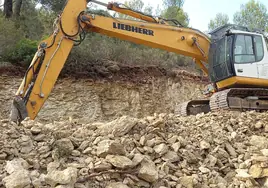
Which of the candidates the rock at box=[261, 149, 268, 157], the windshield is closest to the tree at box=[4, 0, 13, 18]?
the windshield

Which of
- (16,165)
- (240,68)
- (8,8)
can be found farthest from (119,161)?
(8,8)

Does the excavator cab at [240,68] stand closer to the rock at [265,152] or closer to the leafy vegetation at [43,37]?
the rock at [265,152]

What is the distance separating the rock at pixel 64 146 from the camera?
4078mm

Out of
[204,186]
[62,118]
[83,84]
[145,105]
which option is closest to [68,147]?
[204,186]

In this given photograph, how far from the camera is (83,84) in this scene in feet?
38.2

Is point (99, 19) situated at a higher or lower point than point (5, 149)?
higher

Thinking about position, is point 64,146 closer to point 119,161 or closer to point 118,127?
point 119,161

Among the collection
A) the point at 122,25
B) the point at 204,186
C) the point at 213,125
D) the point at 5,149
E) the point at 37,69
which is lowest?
the point at 204,186

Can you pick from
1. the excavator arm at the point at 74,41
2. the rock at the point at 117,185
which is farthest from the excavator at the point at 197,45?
the rock at the point at 117,185

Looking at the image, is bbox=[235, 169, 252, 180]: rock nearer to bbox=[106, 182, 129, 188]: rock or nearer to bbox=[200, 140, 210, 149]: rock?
bbox=[200, 140, 210, 149]: rock

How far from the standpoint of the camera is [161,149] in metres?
4.63

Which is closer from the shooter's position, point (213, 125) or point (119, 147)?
point (119, 147)

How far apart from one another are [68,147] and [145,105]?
8.43m

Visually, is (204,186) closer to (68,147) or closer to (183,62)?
(68,147)
